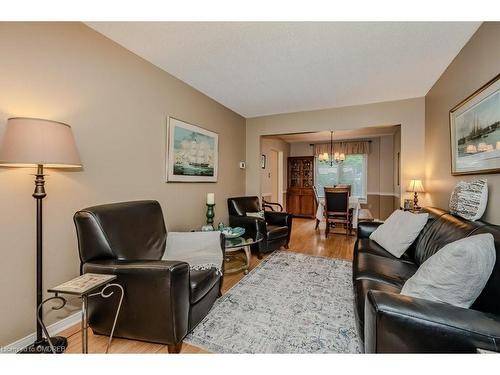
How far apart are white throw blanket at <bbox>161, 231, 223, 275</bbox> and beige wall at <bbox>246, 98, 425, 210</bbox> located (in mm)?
2309

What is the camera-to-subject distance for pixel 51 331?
1652 mm

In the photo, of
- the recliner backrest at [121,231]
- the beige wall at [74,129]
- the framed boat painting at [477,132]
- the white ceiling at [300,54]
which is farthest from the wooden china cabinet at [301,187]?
the recliner backrest at [121,231]

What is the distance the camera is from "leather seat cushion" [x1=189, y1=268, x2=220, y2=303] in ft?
5.03

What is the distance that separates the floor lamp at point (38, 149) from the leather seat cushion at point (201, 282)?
855mm

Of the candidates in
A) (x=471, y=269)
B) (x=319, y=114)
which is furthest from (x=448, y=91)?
(x=471, y=269)

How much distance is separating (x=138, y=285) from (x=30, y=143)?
98 centimetres

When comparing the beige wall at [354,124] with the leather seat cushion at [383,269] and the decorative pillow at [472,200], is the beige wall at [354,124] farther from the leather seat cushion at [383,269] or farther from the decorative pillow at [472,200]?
the leather seat cushion at [383,269]

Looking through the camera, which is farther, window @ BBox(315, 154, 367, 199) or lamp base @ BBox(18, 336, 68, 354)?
window @ BBox(315, 154, 367, 199)

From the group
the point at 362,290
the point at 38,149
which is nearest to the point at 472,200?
the point at 362,290

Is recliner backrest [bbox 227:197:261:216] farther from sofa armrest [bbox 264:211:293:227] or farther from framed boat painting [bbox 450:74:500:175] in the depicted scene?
framed boat painting [bbox 450:74:500:175]

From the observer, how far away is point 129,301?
1.38 m

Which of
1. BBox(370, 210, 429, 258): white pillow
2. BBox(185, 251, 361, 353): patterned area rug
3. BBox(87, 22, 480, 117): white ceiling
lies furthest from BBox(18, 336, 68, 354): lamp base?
BBox(370, 210, 429, 258): white pillow

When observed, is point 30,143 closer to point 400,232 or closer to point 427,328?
point 427,328

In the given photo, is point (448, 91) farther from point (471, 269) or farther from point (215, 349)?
point (215, 349)
